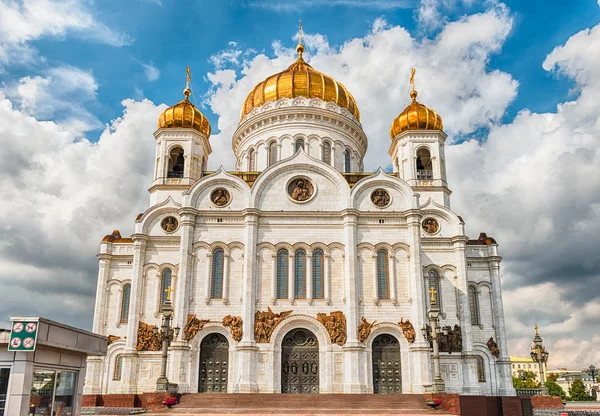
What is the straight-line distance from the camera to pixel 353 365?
25.5m

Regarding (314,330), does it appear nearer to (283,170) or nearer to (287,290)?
(287,290)

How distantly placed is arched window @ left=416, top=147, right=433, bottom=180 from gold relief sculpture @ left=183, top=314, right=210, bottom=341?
15410 mm

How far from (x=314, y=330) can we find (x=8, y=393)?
1718 cm

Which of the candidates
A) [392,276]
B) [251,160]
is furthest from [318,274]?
[251,160]

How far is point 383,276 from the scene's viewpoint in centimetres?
2766

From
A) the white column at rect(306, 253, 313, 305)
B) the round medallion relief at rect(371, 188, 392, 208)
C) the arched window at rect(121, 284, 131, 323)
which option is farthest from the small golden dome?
the arched window at rect(121, 284, 131, 323)

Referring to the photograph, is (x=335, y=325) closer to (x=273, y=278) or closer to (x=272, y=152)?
(x=273, y=278)

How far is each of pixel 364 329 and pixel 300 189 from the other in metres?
8.00

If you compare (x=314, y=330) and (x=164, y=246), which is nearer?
(x=314, y=330)

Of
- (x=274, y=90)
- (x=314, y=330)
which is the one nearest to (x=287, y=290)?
(x=314, y=330)

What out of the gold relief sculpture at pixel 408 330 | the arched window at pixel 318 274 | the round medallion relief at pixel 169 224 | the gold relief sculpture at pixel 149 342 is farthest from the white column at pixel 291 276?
the gold relief sculpture at pixel 149 342

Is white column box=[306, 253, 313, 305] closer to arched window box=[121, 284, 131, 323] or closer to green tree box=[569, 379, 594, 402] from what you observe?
arched window box=[121, 284, 131, 323]

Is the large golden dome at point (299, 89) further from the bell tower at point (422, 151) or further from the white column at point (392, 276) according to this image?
the white column at point (392, 276)

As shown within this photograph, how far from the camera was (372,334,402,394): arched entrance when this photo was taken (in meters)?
26.0
